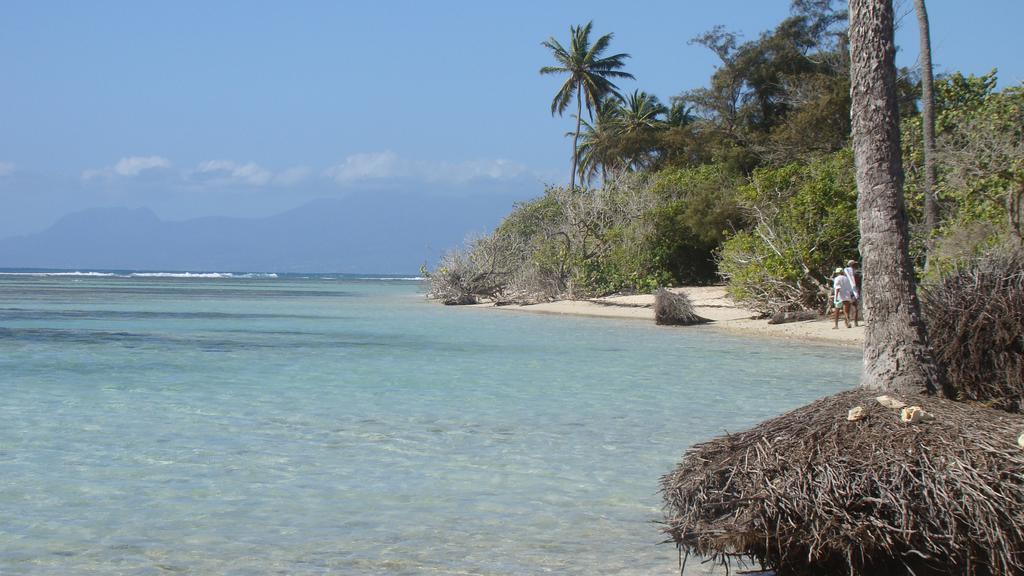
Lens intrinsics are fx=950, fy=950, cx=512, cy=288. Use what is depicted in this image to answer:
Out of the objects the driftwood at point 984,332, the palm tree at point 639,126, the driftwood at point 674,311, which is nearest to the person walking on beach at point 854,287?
the driftwood at point 674,311

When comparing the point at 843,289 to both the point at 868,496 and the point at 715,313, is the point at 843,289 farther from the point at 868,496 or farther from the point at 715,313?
the point at 868,496

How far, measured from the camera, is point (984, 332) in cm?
630

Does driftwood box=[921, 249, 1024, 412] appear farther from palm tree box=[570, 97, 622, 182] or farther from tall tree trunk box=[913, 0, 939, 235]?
palm tree box=[570, 97, 622, 182]

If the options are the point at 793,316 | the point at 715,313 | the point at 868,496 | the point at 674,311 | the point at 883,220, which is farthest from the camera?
the point at 715,313

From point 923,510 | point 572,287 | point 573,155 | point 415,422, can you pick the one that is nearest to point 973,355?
point 923,510

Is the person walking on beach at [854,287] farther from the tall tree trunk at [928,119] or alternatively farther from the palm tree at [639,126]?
the palm tree at [639,126]

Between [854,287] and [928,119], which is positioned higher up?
[928,119]

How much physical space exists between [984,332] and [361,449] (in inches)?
222

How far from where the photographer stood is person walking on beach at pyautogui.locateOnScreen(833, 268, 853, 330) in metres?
21.2

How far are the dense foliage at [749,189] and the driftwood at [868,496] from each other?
947cm

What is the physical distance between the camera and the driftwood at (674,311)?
27.3 m

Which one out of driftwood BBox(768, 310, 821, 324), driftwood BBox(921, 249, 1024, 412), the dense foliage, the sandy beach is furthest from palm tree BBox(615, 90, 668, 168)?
driftwood BBox(921, 249, 1024, 412)

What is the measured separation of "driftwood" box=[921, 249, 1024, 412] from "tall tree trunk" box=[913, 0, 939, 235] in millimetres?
15582

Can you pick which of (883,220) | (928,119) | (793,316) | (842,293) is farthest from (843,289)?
(883,220)
